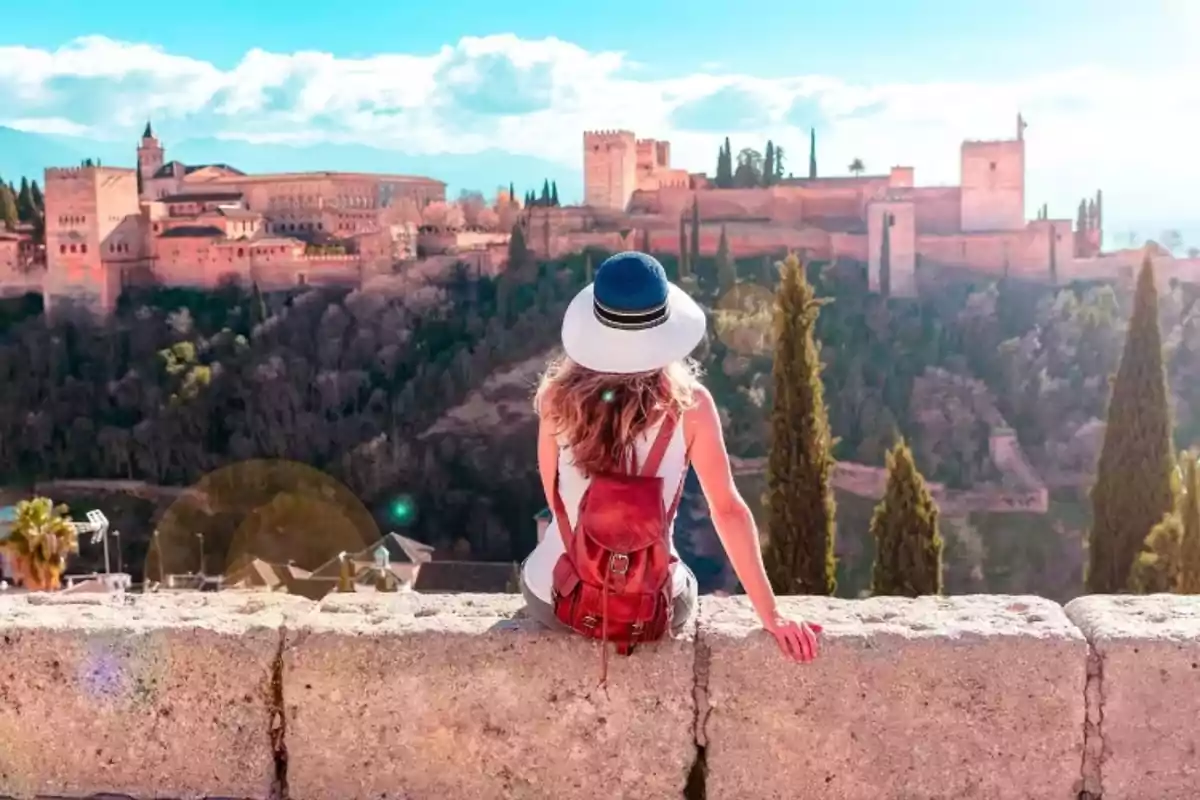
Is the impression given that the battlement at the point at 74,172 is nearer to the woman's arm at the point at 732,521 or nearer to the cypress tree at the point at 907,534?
the cypress tree at the point at 907,534

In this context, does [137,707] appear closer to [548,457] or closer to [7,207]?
[548,457]

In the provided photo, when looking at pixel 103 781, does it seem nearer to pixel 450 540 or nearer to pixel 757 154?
pixel 450 540

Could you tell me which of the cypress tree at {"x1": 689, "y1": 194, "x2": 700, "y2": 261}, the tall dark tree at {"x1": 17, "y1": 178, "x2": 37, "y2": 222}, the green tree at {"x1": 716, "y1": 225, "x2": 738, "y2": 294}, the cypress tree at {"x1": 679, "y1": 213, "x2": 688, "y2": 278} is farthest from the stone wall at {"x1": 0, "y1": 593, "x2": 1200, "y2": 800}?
the tall dark tree at {"x1": 17, "y1": 178, "x2": 37, "y2": 222}

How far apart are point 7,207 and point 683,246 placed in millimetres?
24751

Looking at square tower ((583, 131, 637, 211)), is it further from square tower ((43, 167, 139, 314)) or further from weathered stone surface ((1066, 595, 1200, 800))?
weathered stone surface ((1066, 595, 1200, 800))

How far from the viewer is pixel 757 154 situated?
48.4 metres

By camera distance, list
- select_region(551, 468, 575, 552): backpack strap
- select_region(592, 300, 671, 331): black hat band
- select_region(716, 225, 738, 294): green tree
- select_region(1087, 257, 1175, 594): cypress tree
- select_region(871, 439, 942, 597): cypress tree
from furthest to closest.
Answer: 1. select_region(716, 225, 738, 294): green tree
2. select_region(1087, 257, 1175, 594): cypress tree
3. select_region(871, 439, 942, 597): cypress tree
4. select_region(551, 468, 575, 552): backpack strap
5. select_region(592, 300, 671, 331): black hat band

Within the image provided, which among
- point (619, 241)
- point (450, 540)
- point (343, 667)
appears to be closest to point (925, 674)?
point (343, 667)

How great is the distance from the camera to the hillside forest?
30531mm

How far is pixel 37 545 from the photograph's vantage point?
14.3m

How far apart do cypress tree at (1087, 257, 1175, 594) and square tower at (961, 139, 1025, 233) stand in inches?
1150

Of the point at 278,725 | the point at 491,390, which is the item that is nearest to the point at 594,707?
the point at 278,725

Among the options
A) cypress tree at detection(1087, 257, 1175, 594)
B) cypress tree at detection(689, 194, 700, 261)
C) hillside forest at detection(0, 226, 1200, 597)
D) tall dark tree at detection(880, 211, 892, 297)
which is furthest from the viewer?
tall dark tree at detection(880, 211, 892, 297)

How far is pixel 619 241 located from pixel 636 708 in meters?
40.5
